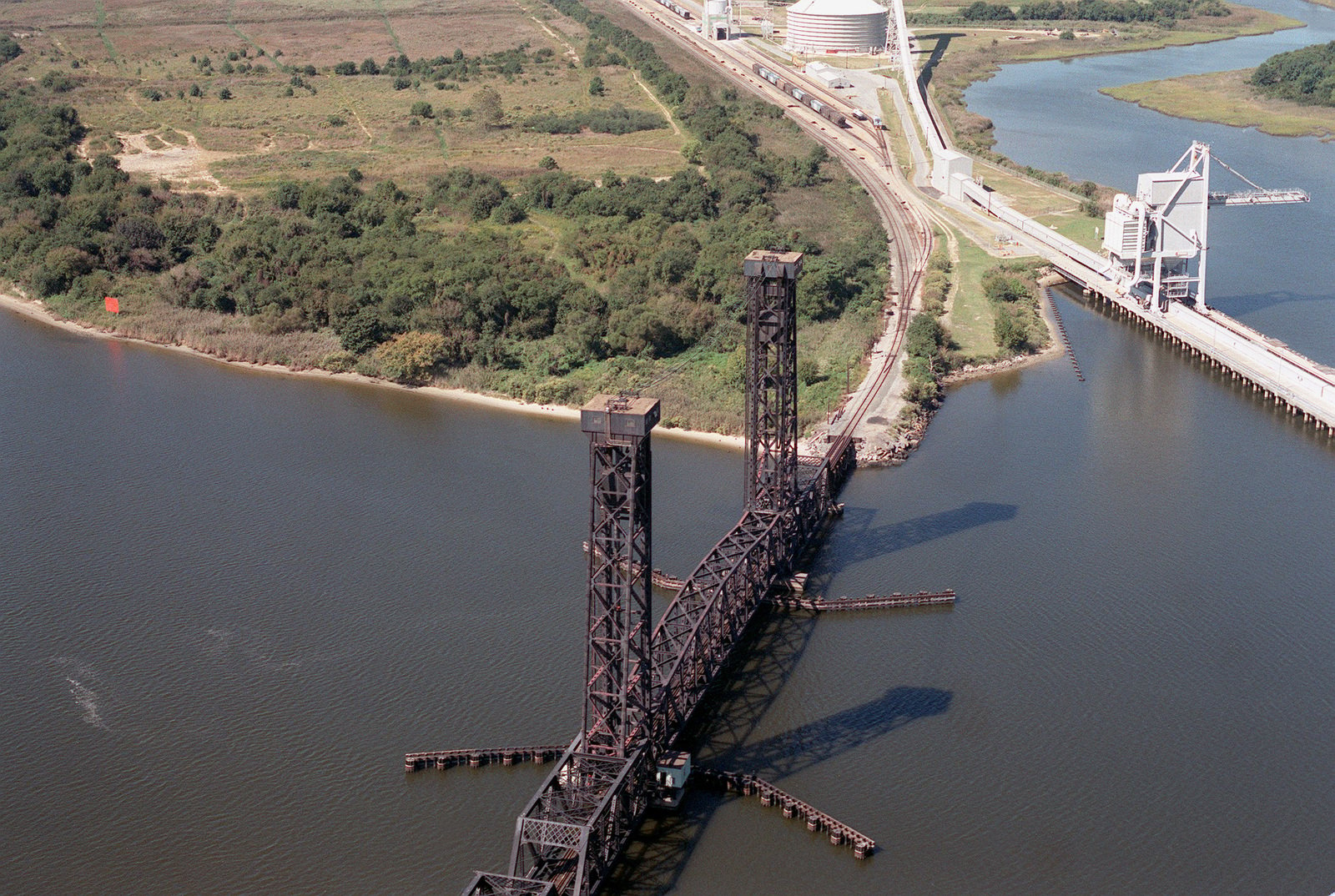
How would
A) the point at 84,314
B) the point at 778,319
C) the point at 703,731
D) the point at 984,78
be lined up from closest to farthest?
the point at 703,731 → the point at 778,319 → the point at 84,314 → the point at 984,78

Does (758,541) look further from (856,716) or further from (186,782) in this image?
(186,782)

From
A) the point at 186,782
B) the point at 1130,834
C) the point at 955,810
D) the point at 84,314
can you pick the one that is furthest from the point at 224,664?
the point at 84,314

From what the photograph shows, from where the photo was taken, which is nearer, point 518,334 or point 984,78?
point 518,334

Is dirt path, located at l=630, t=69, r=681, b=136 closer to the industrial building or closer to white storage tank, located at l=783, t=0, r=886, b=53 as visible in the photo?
the industrial building

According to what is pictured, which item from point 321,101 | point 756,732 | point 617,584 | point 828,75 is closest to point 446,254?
point 756,732

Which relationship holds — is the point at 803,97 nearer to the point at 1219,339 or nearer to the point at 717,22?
the point at 717,22

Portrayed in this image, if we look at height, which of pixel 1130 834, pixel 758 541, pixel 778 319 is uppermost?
pixel 778 319
